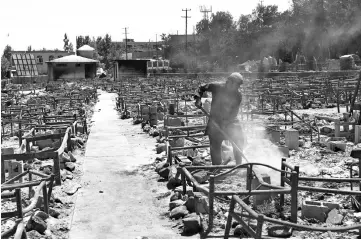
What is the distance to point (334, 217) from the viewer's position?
6.38 meters

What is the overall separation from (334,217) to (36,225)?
370 cm

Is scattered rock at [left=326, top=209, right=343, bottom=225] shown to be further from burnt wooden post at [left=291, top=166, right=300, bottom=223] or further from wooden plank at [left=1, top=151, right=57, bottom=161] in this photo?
wooden plank at [left=1, top=151, right=57, bottom=161]

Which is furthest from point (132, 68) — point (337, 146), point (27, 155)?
point (27, 155)

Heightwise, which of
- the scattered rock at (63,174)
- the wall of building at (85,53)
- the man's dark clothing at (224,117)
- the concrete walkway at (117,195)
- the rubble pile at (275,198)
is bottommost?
the concrete walkway at (117,195)

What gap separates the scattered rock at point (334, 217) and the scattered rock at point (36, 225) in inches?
140

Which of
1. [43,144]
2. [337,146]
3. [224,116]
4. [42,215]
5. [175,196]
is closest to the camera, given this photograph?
[42,215]

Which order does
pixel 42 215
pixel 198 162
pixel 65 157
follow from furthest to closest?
pixel 65 157 → pixel 198 162 → pixel 42 215

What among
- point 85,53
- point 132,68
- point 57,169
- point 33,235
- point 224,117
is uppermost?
point 85,53

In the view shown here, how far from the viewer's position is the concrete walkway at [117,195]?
6477mm

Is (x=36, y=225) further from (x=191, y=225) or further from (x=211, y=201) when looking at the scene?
(x=211, y=201)

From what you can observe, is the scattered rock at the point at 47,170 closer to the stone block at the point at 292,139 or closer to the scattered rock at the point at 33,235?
the scattered rock at the point at 33,235

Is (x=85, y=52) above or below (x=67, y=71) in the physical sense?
above

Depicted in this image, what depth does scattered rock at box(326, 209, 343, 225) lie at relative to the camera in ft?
20.7

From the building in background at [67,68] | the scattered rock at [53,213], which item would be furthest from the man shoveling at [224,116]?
the building in background at [67,68]
